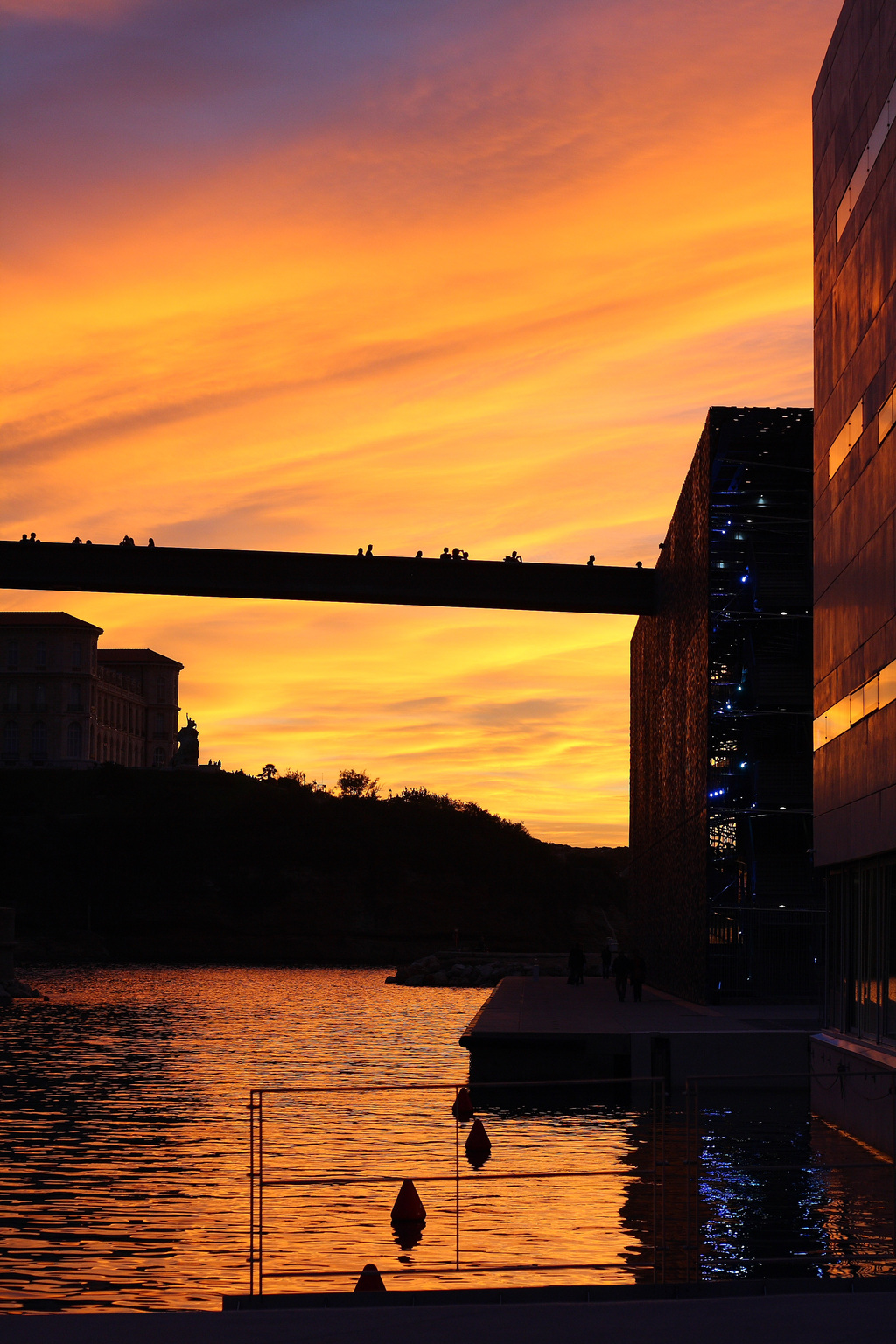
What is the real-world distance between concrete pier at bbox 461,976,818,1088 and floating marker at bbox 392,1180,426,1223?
528 inches

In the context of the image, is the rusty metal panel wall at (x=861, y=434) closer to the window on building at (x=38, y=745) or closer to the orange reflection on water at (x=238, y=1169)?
the orange reflection on water at (x=238, y=1169)

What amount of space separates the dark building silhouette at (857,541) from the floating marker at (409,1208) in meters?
7.68

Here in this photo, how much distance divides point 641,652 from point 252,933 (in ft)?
298

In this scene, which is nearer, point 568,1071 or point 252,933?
point 568,1071

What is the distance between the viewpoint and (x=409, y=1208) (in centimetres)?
1519

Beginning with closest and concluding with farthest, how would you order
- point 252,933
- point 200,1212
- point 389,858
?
point 200,1212 < point 252,933 < point 389,858

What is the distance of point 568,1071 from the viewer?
101 feet

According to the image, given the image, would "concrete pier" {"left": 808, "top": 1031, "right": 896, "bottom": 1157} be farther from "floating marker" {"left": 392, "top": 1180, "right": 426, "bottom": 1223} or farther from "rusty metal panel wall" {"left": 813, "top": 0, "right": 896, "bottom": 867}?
"floating marker" {"left": 392, "top": 1180, "right": 426, "bottom": 1223}

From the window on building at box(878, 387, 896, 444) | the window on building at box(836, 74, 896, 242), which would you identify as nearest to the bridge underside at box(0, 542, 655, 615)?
the window on building at box(836, 74, 896, 242)

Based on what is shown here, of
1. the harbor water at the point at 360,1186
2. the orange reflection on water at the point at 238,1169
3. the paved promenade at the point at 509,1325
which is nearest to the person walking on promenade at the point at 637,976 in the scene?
the orange reflection on water at the point at 238,1169

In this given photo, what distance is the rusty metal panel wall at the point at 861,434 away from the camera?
20906 mm

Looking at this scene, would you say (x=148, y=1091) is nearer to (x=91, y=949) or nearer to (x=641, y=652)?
(x=641, y=652)

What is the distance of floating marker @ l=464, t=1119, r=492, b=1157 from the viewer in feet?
65.4

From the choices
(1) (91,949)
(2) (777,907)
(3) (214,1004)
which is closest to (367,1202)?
(2) (777,907)
